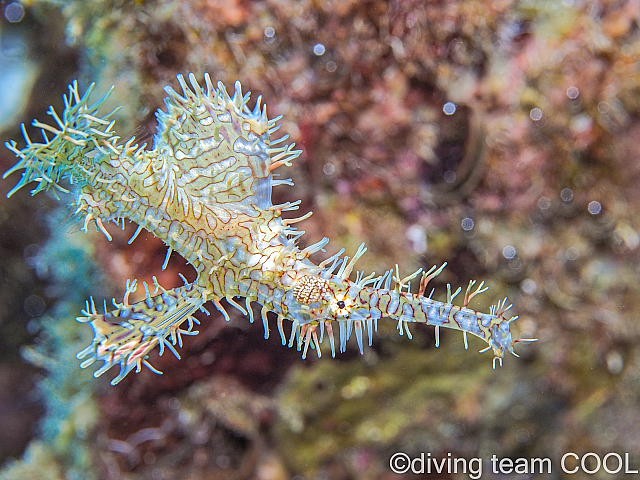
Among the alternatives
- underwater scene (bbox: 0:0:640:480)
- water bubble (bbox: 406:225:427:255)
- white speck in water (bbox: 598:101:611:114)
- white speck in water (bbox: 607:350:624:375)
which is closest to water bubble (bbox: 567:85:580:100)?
underwater scene (bbox: 0:0:640:480)

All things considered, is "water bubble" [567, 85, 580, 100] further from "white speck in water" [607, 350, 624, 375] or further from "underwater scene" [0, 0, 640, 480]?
"white speck in water" [607, 350, 624, 375]

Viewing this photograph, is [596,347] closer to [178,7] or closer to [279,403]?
[279,403]

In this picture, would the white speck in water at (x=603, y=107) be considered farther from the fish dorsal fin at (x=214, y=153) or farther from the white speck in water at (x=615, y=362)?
the fish dorsal fin at (x=214, y=153)

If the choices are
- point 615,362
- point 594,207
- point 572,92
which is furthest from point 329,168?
point 615,362

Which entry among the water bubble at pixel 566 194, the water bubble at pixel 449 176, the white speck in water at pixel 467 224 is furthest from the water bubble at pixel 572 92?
the white speck in water at pixel 467 224

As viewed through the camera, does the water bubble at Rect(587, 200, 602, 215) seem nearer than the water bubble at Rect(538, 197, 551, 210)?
No

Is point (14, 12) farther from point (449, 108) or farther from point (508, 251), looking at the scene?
point (508, 251)
